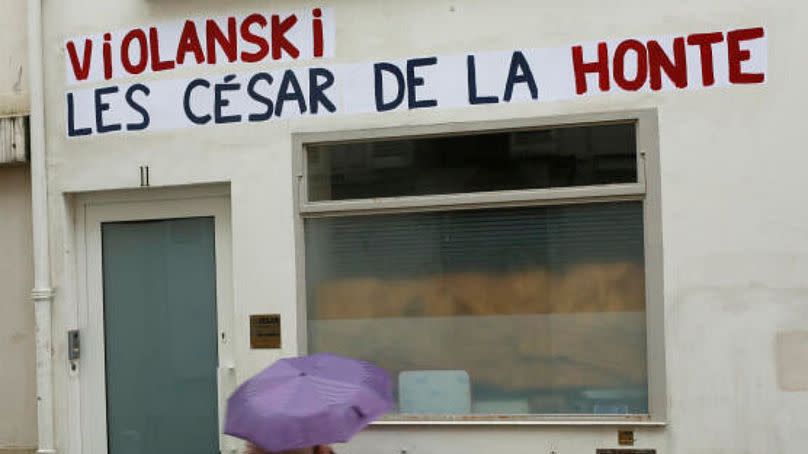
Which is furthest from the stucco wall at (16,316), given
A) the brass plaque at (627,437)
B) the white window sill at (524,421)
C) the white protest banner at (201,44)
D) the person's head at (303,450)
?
the person's head at (303,450)

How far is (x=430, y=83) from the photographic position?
7.50m

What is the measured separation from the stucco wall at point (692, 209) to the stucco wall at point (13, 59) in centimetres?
199

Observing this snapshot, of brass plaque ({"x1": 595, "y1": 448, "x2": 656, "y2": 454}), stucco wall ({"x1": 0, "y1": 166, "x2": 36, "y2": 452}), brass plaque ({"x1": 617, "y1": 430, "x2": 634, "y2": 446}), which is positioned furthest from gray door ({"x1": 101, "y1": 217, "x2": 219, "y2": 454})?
brass plaque ({"x1": 617, "y1": 430, "x2": 634, "y2": 446})

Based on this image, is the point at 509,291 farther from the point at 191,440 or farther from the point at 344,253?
the point at 191,440

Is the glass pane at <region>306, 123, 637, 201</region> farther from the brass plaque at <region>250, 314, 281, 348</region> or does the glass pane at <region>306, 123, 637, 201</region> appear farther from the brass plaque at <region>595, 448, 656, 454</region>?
the brass plaque at <region>595, 448, 656, 454</region>

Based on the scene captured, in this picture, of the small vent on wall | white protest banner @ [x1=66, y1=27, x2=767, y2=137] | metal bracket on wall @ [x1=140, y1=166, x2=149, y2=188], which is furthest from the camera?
the small vent on wall

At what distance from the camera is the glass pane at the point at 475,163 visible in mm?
7277

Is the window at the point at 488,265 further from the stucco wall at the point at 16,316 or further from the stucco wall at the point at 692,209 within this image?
the stucco wall at the point at 16,316

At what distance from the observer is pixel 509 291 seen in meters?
7.45

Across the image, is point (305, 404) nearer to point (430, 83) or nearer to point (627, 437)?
point (627, 437)

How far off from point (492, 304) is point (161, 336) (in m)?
2.43

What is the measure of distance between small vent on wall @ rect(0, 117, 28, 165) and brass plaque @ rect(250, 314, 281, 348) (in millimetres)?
2163

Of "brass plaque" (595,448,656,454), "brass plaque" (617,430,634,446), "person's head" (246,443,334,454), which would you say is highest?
"person's head" (246,443,334,454)

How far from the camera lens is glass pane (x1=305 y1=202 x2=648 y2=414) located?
7262 millimetres
